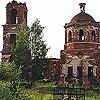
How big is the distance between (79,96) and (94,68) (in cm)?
857

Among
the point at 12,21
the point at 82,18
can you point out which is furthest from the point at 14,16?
the point at 82,18

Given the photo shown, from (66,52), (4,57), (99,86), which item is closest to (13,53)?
(4,57)

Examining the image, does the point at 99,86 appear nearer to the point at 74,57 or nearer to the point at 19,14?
the point at 74,57

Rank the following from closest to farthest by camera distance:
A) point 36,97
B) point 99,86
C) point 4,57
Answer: point 36,97 → point 99,86 → point 4,57

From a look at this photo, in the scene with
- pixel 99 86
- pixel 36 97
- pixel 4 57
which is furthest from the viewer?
pixel 4 57

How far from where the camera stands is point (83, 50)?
131 feet

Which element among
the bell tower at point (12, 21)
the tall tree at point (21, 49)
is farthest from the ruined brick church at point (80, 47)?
the tall tree at point (21, 49)

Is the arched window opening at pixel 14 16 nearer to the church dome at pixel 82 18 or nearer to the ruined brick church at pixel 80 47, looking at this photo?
the ruined brick church at pixel 80 47

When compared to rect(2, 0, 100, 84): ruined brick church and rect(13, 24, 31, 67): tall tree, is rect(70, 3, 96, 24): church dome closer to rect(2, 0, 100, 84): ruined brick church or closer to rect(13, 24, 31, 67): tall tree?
rect(2, 0, 100, 84): ruined brick church

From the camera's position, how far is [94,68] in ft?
131

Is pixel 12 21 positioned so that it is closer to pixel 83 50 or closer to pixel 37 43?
pixel 37 43

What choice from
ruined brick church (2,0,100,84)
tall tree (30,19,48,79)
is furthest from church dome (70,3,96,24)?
tall tree (30,19,48,79)

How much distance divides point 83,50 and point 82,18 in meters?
2.70

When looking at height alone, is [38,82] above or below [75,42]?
below
